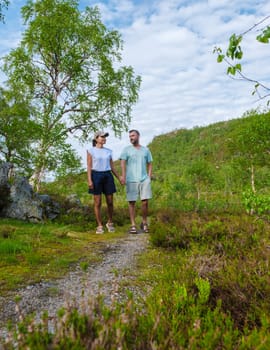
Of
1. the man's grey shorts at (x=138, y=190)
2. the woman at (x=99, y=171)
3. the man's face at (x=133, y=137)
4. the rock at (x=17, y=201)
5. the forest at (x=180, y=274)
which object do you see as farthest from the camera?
the rock at (x=17, y=201)

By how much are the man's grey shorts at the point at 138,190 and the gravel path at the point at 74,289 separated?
8.60 ft

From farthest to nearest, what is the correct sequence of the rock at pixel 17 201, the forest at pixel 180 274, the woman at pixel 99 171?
the rock at pixel 17 201 → the woman at pixel 99 171 → the forest at pixel 180 274

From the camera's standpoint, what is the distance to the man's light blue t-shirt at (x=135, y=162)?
26.9ft

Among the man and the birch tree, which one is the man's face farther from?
the birch tree

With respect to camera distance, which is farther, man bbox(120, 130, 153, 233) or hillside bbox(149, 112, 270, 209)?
hillside bbox(149, 112, 270, 209)

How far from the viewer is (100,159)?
7.95 meters

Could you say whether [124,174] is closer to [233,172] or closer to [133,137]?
[133,137]

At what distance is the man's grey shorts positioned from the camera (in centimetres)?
802

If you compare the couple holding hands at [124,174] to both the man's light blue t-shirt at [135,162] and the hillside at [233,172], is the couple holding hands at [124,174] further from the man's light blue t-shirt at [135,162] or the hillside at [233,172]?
the hillside at [233,172]

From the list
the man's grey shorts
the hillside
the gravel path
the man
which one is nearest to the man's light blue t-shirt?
the man

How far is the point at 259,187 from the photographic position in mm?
13547

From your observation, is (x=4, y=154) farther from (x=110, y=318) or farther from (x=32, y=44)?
(x=110, y=318)

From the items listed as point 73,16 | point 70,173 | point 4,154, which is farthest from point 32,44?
point 70,173

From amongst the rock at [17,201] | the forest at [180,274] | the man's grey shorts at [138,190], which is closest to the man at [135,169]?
the man's grey shorts at [138,190]
